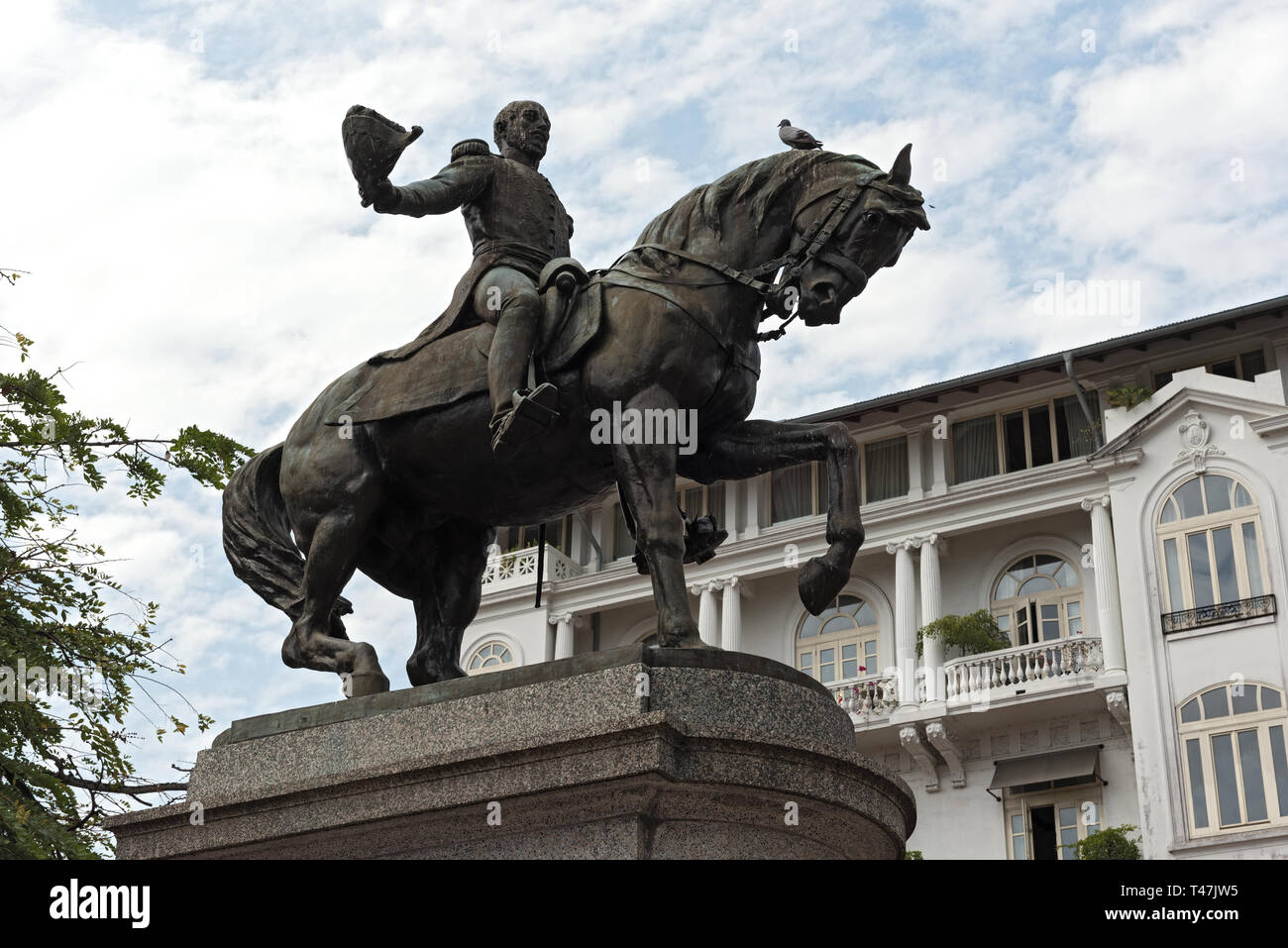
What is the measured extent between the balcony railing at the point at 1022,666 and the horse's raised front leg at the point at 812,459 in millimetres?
29720

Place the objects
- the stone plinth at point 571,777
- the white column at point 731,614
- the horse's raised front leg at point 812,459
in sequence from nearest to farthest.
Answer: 1. the stone plinth at point 571,777
2. the horse's raised front leg at point 812,459
3. the white column at point 731,614

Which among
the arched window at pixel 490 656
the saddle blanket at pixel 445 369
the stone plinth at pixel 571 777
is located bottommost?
the stone plinth at pixel 571 777

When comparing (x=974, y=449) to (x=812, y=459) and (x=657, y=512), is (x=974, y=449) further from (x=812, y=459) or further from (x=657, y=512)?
(x=657, y=512)

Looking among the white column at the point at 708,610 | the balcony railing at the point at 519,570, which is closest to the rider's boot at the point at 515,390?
the white column at the point at 708,610

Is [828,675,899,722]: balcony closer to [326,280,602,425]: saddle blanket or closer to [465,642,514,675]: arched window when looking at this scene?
[465,642,514,675]: arched window

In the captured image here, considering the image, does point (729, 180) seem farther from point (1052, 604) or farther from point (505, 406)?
point (1052, 604)

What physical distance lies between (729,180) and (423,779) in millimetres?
3371

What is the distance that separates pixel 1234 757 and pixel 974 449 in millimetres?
10220

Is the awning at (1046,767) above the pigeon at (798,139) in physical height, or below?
above

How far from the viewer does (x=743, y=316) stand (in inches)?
342

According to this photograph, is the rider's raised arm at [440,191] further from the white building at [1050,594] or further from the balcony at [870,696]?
the balcony at [870,696]

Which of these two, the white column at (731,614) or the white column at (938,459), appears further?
the white column at (731,614)

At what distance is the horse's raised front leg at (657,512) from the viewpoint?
831 cm

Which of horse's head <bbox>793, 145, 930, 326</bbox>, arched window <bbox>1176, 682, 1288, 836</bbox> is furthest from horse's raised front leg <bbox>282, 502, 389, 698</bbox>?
arched window <bbox>1176, 682, 1288, 836</bbox>
